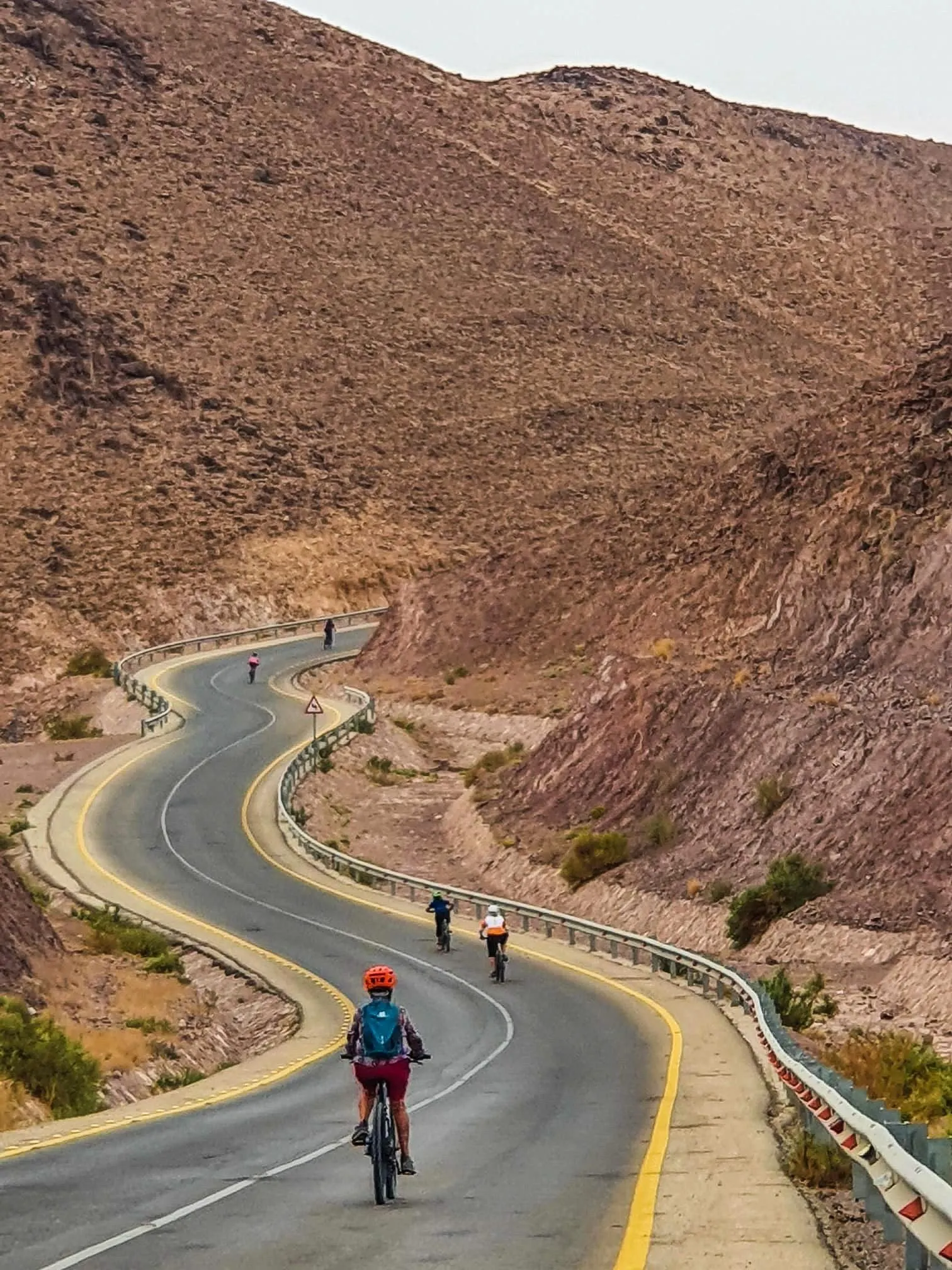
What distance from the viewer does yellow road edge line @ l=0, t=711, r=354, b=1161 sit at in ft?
53.4

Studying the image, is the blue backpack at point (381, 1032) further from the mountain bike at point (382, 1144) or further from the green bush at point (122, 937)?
the green bush at point (122, 937)

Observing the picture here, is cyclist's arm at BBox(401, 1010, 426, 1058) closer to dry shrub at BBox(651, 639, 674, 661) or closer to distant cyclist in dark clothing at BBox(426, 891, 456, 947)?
distant cyclist in dark clothing at BBox(426, 891, 456, 947)

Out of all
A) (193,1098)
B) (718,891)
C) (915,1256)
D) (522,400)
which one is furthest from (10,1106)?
(522,400)

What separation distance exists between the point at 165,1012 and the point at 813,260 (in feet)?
387

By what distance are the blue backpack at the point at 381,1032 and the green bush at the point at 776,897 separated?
75.6 feet

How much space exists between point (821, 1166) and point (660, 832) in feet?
94.6

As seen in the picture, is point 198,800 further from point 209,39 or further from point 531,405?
point 209,39

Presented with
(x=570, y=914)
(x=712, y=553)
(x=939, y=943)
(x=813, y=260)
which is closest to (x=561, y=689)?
(x=712, y=553)

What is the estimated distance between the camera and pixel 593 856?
A: 1706 inches

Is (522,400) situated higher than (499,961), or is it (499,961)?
(522,400)

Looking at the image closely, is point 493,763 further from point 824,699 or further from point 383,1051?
point 383,1051

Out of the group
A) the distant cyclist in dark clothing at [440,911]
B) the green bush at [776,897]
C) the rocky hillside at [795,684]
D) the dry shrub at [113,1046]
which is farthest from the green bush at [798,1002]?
the dry shrub at [113,1046]

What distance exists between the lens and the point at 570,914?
42.2m

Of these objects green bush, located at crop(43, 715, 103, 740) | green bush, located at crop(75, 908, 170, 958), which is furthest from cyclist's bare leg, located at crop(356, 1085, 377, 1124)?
green bush, located at crop(43, 715, 103, 740)
